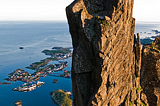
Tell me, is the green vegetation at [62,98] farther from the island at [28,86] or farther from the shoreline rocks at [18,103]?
the island at [28,86]

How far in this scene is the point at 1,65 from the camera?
3054 inches

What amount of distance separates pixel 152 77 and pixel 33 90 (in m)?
51.8

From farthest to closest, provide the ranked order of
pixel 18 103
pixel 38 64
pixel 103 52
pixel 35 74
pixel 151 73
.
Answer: pixel 38 64
pixel 35 74
pixel 18 103
pixel 151 73
pixel 103 52

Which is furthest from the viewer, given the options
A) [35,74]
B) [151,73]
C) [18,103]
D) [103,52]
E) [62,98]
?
[35,74]

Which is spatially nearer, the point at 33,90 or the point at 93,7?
the point at 93,7

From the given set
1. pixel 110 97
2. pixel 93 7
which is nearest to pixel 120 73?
pixel 110 97

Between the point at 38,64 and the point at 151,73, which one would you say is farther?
the point at 38,64

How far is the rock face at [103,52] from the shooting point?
19.6 ft

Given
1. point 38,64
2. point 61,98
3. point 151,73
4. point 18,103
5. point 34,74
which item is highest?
point 151,73

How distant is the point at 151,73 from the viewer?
1188cm

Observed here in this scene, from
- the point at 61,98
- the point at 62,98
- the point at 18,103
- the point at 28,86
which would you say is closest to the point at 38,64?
the point at 28,86

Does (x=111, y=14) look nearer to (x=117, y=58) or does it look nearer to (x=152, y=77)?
(x=117, y=58)

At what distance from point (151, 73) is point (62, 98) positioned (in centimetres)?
3839

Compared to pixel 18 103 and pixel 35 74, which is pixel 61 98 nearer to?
pixel 18 103
